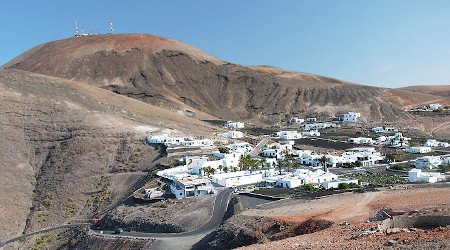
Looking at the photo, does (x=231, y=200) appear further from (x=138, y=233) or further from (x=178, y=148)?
(x=178, y=148)

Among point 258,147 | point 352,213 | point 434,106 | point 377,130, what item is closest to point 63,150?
point 258,147

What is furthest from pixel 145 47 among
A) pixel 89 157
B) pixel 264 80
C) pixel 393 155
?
pixel 393 155

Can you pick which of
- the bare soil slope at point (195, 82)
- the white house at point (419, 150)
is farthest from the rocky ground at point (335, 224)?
the bare soil slope at point (195, 82)

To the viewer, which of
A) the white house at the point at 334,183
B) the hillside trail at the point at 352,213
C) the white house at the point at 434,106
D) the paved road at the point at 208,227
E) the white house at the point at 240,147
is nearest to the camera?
the hillside trail at the point at 352,213

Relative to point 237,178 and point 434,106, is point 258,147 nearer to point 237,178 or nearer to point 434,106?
point 237,178

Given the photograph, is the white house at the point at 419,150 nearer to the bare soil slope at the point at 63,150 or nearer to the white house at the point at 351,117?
the bare soil slope at the point at 63,150

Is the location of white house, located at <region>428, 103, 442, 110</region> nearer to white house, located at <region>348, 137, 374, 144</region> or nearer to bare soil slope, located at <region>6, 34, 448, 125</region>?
bare soil slope, located at <region>6, 34, 448, 125</region>
